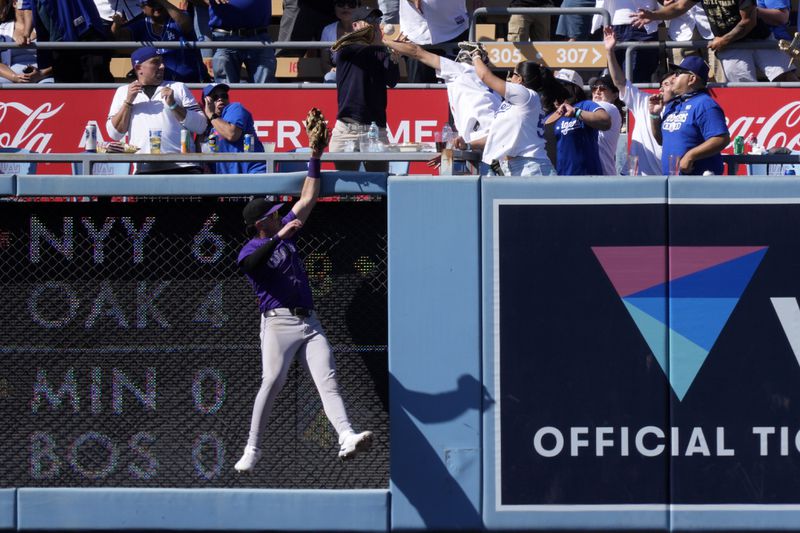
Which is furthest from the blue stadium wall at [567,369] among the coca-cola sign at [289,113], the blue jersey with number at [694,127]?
the coca-cola sign at [289,113]

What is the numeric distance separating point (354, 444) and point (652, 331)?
1.69m

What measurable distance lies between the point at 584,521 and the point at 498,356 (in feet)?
3.22

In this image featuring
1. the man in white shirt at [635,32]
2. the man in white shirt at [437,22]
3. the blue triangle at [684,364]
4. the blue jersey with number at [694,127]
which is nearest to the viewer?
the blue triangle at [684,364]

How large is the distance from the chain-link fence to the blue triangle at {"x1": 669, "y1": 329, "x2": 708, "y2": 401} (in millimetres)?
1634

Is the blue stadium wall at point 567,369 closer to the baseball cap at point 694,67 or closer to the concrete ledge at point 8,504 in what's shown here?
the concrete ledge at point 8,504

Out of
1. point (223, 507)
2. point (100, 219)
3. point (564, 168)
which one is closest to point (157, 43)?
point (564, 168)

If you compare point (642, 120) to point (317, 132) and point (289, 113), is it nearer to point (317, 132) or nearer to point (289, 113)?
point (317, 132)

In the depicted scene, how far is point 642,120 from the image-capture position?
9492 millimetres

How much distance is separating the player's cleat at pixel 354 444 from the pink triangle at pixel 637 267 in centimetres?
155

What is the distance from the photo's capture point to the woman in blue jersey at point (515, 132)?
8.51 meters

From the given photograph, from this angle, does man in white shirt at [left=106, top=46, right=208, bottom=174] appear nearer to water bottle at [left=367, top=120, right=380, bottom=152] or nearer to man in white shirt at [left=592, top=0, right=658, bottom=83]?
water bottle at [left=367, top=120, right=380, bottom=152]

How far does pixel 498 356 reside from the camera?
6875 mm

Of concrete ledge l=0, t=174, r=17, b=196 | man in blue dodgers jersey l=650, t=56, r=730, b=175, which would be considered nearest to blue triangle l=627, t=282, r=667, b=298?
man in blue dodgers jersey l=650, t=56, r=730, b=175

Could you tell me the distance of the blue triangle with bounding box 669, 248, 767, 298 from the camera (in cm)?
677
